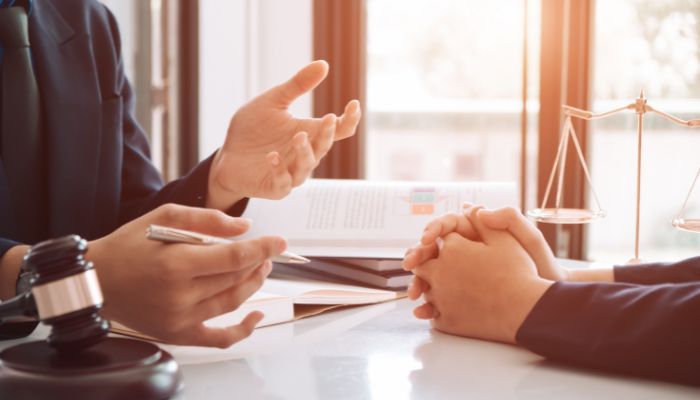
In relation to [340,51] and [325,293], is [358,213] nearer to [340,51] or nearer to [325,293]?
[325,293]

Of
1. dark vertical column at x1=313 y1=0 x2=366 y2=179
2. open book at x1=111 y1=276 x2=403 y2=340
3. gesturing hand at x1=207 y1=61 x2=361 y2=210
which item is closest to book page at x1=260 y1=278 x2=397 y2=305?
open book at x1=111 y1=276 x2=403 y2=340

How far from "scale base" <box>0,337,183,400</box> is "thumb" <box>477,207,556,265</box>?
0.40m

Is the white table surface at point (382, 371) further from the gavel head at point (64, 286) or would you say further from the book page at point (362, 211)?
the book page at point (362, 211)

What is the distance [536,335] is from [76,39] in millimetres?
906

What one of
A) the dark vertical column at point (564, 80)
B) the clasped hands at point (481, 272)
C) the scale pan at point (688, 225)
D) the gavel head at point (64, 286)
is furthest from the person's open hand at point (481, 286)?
the dark vertical column at point (564, 80)

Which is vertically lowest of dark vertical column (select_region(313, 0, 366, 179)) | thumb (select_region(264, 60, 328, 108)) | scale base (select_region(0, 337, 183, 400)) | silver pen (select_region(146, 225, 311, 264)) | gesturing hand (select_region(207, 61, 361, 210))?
scale base (select_region(0, 337, 183, 400))

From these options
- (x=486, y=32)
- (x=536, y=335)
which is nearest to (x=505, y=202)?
(x=536, y=335)

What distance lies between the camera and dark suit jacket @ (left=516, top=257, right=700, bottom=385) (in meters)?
0.70

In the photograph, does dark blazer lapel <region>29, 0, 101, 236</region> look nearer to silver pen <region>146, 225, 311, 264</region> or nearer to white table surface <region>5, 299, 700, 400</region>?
white table surface <region>5, 299, 700, 400</region>

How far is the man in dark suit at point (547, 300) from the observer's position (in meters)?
0.71

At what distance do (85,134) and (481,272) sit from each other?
2.40ft

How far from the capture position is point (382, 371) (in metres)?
0.72

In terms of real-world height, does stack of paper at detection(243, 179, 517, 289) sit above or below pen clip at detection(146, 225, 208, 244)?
below

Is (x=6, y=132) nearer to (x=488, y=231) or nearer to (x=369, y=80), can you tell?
(x=488, y=231)
